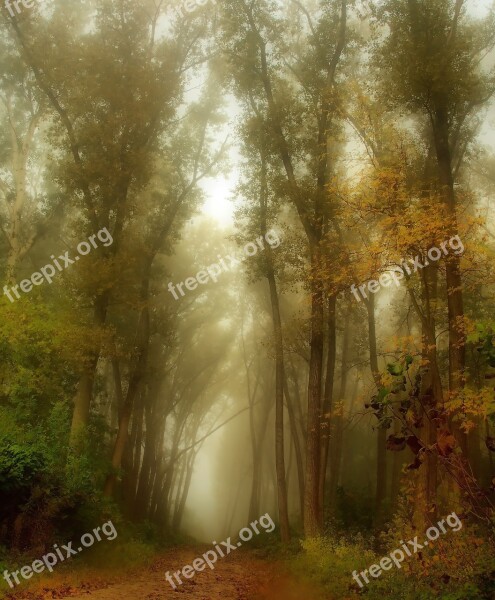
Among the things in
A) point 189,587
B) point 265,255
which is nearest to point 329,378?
point 265,255

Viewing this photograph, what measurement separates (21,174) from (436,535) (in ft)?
56.1

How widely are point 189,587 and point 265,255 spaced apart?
9858mm

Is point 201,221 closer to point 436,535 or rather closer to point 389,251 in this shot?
point 389,251

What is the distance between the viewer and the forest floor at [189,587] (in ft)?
30.5

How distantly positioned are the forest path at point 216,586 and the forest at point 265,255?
0.38 feet

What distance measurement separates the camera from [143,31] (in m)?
16.8

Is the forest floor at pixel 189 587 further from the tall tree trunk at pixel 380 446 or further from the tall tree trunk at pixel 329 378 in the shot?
the tall tree trunk at pixel 380 446

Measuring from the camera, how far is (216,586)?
11.5 metres

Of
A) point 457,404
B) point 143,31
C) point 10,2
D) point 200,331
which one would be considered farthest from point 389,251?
point 200,331

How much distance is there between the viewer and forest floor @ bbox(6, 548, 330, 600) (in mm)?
9297

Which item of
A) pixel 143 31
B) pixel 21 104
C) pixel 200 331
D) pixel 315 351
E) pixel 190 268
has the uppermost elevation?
pixel 21 104

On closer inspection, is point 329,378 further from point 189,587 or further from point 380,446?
Result: point 189,587

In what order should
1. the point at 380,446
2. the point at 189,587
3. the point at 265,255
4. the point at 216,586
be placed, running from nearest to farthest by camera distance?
the point at 189,587, the point at 216,586, the point at 265,255, the point at 380,446

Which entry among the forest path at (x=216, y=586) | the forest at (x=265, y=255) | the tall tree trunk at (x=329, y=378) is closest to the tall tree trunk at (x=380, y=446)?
the forest at (x=265, y=255)
